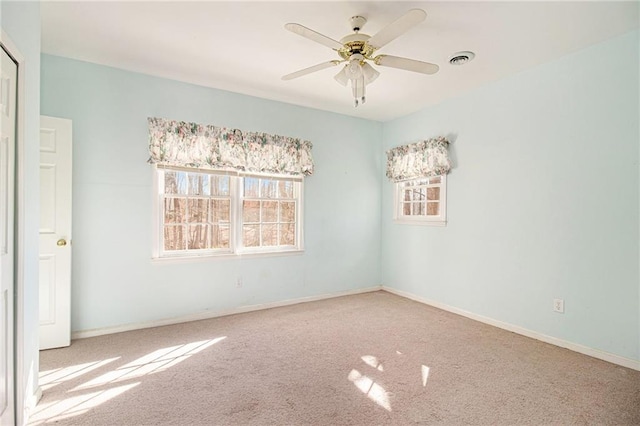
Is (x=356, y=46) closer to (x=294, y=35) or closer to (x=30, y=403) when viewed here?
(x=294, y=35)

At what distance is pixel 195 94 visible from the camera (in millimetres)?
3812

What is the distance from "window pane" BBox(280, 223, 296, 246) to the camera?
4.53m

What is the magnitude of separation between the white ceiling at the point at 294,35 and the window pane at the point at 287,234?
1808 mm

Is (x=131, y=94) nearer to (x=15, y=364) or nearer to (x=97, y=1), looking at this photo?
(x=97, y=1)

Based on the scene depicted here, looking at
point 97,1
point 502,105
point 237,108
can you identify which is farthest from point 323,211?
point 97,1

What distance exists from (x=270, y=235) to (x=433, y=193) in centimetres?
223

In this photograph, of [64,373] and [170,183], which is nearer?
[64,373]

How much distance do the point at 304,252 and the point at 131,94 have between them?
8.87ft

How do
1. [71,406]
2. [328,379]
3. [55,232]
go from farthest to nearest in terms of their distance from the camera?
[55,232] → [328,379] → [71,406]

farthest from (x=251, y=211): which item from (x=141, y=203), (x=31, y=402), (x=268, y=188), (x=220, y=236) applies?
(x=31, y=402)

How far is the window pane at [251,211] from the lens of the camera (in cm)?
419

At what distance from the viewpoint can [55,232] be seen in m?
2.95

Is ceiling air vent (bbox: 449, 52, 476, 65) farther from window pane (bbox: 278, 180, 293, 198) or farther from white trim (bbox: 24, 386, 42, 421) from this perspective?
white trim (bbox: 24, 386, 42, 421)

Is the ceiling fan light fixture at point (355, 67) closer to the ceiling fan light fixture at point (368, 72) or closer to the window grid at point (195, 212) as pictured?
the ceiling fan light fixture at point (368, 72)
